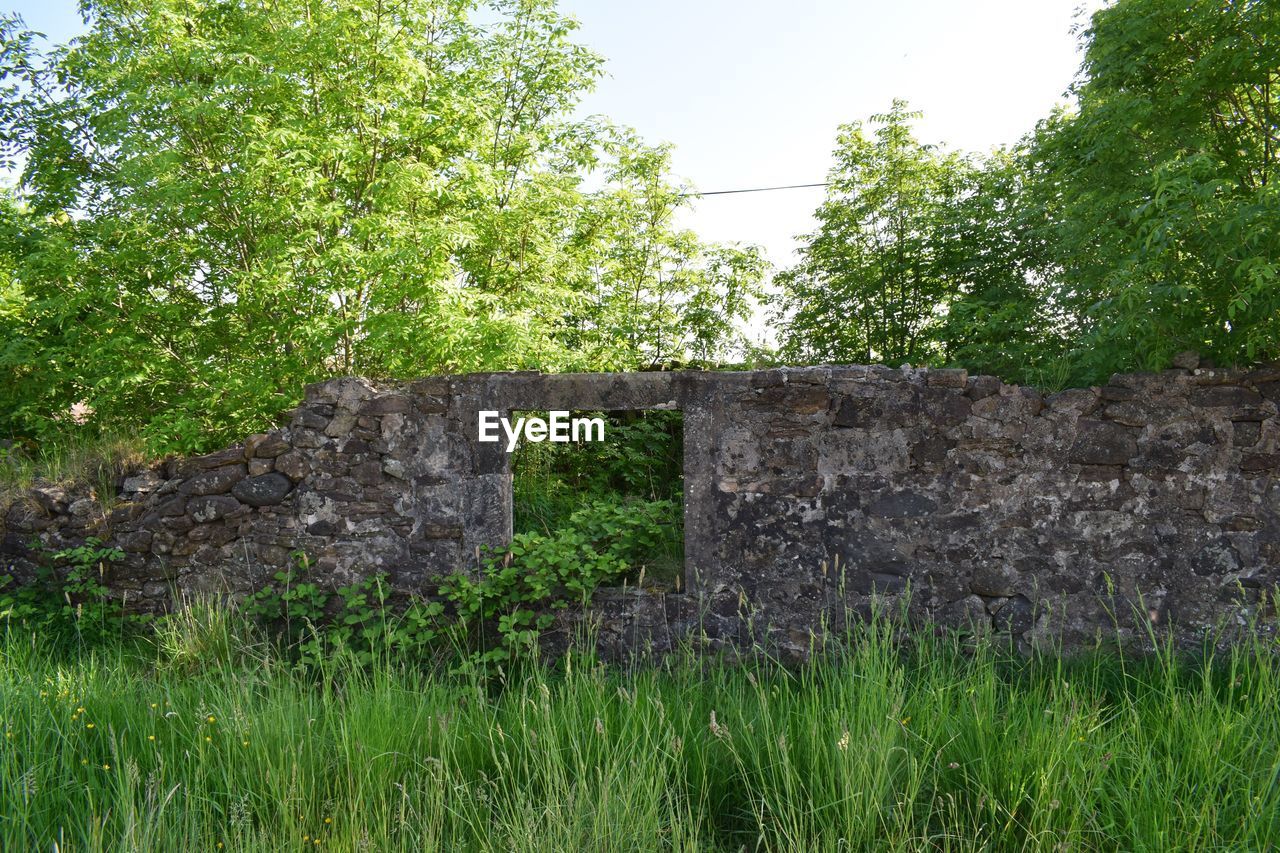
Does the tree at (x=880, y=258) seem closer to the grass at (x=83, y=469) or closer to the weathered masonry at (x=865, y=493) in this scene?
the weathered masonry at (x=865, y=493)

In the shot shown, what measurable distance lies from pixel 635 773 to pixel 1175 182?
4311mm

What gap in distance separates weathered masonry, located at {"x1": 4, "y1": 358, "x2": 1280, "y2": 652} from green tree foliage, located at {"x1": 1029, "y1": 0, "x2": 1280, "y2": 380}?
330 mm

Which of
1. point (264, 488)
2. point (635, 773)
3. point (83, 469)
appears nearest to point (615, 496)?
point (264, 488)

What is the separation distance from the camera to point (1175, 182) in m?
4.72

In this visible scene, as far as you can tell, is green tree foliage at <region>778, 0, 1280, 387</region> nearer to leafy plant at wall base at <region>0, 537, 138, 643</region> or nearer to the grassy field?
the grassy field

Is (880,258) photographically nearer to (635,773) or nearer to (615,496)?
(615,496)

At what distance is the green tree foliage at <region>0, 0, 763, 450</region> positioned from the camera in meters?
7.21

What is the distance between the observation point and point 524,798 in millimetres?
3105

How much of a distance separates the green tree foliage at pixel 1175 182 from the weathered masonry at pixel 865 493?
33 centimetres

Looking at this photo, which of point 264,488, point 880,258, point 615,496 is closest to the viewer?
point 264,488

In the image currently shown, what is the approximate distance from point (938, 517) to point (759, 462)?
3.81 feet

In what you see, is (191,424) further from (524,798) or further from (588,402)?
(524,798)

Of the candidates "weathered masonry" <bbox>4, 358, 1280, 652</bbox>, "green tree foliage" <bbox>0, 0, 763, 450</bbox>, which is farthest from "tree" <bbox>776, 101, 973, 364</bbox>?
"weathered masonry" <bbox>4, 358, 1280, 652</bbox>

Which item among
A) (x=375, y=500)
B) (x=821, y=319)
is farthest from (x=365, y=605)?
(x=821, y=319)
